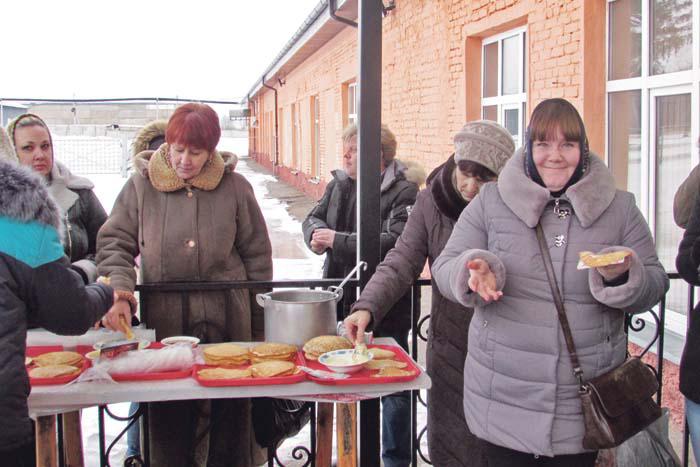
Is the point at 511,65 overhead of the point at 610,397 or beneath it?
overhead

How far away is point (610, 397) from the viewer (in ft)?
6.88

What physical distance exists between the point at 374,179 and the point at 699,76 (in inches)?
88.6

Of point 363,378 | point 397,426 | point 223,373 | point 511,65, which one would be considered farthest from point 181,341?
point 511,65

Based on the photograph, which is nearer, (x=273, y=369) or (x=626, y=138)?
(x=273, y=369)

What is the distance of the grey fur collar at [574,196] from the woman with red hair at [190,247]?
138 cm

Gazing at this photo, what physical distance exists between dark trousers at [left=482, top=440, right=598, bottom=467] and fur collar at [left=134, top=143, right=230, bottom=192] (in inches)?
62.6

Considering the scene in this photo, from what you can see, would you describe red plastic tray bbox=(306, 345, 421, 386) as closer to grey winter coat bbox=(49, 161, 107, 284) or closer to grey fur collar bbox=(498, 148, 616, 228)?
grey fur collar bbox=(498, 148, 616, 228)

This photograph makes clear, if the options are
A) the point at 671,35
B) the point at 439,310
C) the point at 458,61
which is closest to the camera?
the point at 439,310

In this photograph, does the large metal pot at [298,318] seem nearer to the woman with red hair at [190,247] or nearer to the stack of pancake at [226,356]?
the stack of pancake at [226,356]

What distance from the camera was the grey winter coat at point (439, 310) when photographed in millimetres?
2746

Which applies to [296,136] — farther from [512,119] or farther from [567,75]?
[567,75]

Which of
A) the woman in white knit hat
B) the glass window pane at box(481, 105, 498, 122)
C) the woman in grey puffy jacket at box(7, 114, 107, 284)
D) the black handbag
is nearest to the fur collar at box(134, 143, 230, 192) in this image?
the woman in grey puffy jacket at box(7, 114, 107, 284)

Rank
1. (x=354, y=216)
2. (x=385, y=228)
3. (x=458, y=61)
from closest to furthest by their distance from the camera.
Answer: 1. (x=385, y=228)
2. (x=354, y=216)
3. (x=458, y=61)

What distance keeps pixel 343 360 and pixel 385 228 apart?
153 centimetres
